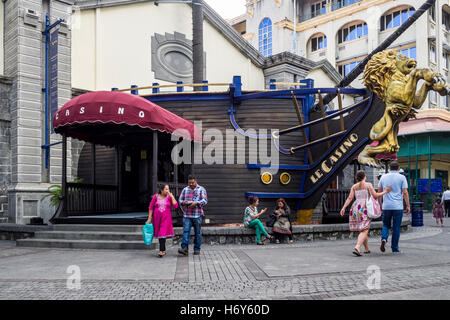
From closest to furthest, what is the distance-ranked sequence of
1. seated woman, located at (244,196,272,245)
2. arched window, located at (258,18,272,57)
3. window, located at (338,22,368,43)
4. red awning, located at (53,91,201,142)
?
red awning, located at (53,91,201,142) < seated woman, located at (244,196,272,245) < window, located at (338,22,368,43) < arched window, located at (258,18,272,57)

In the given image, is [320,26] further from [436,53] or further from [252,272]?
[252,272]

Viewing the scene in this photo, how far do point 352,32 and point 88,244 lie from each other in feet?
120

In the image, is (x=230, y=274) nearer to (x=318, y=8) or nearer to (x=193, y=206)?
(x=193, y=206)

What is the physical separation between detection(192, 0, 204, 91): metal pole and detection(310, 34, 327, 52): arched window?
26.5 metres

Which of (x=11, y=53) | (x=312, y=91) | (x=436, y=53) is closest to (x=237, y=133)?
(x=312, y=91)

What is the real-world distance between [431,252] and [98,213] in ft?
30.3

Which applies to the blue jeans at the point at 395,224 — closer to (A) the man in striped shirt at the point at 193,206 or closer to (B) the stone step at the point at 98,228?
(A) the man in striped shirt at the point at 193,206

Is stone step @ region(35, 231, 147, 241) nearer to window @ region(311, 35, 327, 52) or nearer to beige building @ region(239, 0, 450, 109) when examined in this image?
beige building @ region(239, 0, 450, 109)

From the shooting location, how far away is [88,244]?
10.1m

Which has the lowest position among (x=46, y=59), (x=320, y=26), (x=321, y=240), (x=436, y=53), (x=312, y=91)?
(x=321, y=240)

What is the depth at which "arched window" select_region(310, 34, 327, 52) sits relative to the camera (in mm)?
43375

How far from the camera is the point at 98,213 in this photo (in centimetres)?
1351

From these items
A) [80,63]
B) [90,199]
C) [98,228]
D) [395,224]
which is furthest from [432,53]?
[98,228]

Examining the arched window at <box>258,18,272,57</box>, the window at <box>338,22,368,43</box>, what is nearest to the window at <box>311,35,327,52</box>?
the window at <box>338,22,368,43</box>
